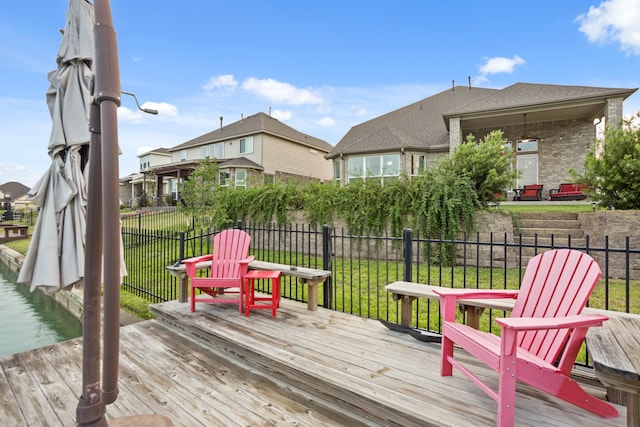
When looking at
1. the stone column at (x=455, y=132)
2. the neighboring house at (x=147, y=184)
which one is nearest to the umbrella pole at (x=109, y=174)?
the stone column at (x=455, y=132)

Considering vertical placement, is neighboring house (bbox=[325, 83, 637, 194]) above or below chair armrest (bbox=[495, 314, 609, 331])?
above

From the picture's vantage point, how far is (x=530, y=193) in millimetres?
13148

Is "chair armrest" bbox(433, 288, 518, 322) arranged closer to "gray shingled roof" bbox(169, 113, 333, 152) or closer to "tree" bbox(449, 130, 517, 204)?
"tree" bbox(449, 130, 517, 204)

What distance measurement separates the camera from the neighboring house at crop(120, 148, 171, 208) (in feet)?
84.2

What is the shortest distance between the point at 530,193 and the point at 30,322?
16208mm

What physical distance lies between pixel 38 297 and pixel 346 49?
1420 centimetres

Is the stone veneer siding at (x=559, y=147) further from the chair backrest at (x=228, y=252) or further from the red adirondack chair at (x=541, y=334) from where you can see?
the chair backrest at (x=228, y=252)

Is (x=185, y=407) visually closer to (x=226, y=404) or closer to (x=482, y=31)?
(x=226, y=404)

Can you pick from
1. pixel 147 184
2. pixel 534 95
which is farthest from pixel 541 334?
pixel 147 184

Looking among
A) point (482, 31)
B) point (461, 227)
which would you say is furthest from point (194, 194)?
point (482, 31)

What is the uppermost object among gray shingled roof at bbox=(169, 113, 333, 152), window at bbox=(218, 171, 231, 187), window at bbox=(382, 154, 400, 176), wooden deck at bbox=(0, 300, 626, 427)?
gray shingled roof at bbox=(169, 113, 333, 152)

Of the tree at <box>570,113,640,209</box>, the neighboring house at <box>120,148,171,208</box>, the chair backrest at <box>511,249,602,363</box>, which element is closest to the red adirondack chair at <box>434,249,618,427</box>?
the chair backrest at <box>511,249,602,363</box>

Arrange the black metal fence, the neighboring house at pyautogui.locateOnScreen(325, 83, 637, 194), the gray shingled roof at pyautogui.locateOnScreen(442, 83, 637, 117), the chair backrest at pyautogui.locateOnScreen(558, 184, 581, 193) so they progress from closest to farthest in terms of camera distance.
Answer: the black metal fence, the gray shingled roof at pyautogui.locateOnScreen(442, 83, 637, 117), the neighboring house at pyautogui.locateOnScreen(325, 83, 637, 194), the chair backrest at pyautogui.locateOnScreen(558, 184, 581, 193)

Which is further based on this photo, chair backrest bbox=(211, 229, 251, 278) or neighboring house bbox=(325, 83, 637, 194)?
neighboring house bbox=(325, 83, 637, 194)
